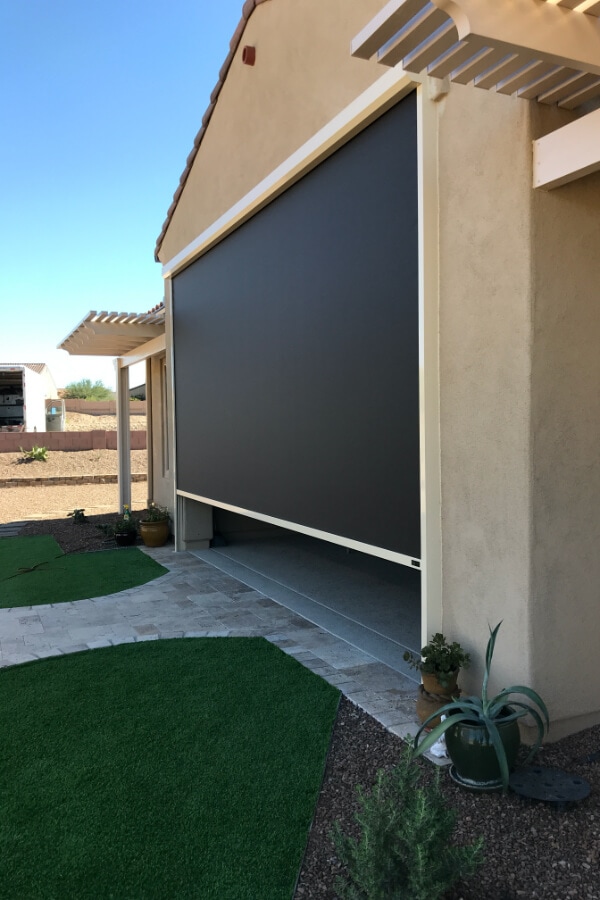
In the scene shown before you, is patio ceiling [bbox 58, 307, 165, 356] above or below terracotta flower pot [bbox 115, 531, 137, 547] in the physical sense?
above

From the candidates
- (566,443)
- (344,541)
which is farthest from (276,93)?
(566,443)

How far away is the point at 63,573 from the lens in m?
8.64

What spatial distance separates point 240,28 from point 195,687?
21.5 feet

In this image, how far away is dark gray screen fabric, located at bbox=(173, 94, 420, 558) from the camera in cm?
435

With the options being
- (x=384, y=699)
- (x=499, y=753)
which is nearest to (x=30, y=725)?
(x=384, y=699)

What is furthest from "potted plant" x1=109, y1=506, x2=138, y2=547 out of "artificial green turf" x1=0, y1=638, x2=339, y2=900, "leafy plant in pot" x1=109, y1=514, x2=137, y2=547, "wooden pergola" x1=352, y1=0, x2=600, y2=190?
"wooden pergola" x1=352, y1=0, x2=600, y2=190

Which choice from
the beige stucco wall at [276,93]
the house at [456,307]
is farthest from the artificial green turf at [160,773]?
the beige stucco wall at [276,93]

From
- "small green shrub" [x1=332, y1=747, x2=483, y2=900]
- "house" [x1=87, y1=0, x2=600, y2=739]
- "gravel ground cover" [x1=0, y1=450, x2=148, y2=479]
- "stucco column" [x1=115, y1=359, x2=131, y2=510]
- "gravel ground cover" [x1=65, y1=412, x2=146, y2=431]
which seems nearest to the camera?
"small green shrub" [x1=332, y1=747, x2=483, y2=900]

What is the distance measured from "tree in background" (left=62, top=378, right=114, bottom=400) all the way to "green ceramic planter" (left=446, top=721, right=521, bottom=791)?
206ft

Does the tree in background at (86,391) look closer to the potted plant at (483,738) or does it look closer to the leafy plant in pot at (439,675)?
the leafy plant in pot at (439,675)

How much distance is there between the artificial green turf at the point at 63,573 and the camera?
296 inches

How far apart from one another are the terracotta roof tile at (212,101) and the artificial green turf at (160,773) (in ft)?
20.5

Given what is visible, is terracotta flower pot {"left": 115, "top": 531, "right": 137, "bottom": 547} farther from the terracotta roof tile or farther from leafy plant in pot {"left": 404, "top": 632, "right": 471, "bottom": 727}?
leafy plant in pot {"left": 404, "top": 632, "right": 471, "bottom": 727}

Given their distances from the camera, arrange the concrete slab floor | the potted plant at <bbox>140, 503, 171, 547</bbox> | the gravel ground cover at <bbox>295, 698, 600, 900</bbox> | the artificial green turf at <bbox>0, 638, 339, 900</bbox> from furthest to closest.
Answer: the potted plant at <bbox>140, 503, 171, 547</bbox> → the concrete slab floor → the artificial green turf at <bbox>0, 638, 339, 900</bbox> → the gravel ground cover at <bbox>295, 698, 600, 900</bbox>
